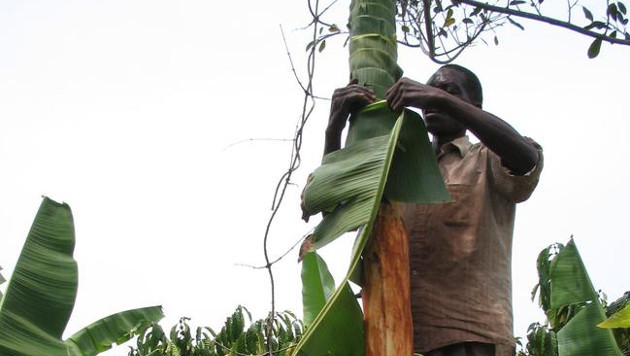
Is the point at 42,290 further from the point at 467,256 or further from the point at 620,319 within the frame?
the point at 620,319

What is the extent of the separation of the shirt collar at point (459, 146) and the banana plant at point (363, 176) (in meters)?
0.27

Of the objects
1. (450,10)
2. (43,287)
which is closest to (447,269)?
(43,287)

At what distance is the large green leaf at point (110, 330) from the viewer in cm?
352

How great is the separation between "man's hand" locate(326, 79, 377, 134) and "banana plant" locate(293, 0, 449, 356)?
1.0 inches

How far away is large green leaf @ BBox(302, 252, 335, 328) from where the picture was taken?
9.71ft

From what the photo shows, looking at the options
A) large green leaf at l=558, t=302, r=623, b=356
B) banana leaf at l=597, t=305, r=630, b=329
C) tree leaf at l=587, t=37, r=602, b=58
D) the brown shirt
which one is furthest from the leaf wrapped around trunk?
tree leaf at l=587, t=37, r=602, b=58

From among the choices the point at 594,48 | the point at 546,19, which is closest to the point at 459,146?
the point at 594,48

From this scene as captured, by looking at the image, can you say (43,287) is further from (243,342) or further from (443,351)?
(243,342)

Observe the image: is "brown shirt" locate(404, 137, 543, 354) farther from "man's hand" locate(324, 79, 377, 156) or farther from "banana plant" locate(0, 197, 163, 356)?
"banana plant" locate(0, 197, 163, 356)

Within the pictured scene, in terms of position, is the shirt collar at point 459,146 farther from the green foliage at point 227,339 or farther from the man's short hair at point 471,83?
the green foliage at point 227,339

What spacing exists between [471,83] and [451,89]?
9cm

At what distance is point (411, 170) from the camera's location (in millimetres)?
2148

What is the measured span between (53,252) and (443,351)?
141 centimetres

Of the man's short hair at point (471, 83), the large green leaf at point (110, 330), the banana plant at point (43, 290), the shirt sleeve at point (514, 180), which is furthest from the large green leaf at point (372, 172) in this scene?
the large green leaf at point (110, 330)
